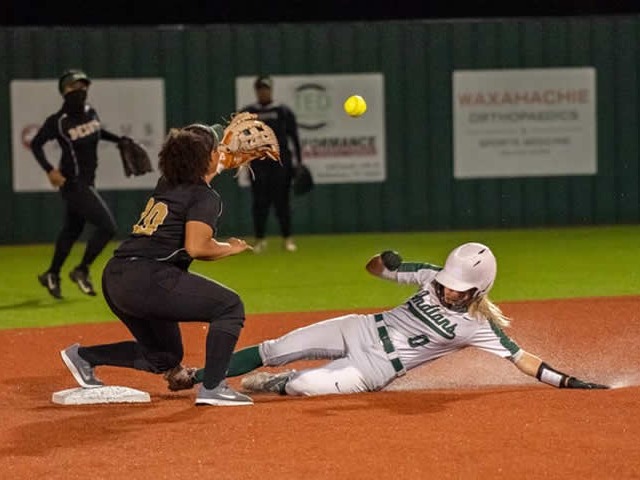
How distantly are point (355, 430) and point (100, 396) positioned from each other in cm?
167

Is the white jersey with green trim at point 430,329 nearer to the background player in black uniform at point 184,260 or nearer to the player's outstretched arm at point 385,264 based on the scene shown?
the player's outstretched arm at point 385,264

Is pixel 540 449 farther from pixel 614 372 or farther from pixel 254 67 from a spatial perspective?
pixel 254 67

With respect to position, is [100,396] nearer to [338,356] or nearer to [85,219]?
[338,356]

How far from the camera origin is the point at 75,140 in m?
12.6

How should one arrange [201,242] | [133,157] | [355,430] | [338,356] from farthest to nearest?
[133,157]
[338,356]
[201,242]
[355,430]

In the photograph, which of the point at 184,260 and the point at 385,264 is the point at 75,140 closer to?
the point at 184,260

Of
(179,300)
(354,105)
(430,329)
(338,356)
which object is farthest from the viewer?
(354,105)

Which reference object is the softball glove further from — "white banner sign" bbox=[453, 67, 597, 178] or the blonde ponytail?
"white banner sign" bbox=[453, 67, 597, 178]

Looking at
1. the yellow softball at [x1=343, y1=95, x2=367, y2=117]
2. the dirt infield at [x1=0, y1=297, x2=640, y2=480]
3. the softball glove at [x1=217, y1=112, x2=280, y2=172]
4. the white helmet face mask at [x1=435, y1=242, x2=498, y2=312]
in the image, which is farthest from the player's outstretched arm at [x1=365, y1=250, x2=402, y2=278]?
the yellow softball at [x1=343, y1=95, x2=367, y2=117]

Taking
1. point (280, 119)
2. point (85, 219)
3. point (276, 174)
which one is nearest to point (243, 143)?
point (85, 219)

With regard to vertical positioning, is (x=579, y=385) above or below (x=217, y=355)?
below

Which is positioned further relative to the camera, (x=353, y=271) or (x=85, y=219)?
(x=353, y=271)

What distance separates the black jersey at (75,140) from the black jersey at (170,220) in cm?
502

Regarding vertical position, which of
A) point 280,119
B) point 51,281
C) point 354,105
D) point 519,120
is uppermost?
point 354,105
